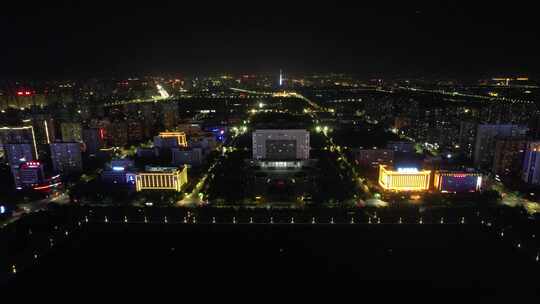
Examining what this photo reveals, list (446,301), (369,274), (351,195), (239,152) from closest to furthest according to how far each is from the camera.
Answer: (446,301), (369,274), (351,195), (239,152)

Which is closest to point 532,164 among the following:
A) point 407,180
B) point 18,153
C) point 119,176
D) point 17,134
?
point 407,180

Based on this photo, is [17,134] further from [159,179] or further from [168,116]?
[168,116]

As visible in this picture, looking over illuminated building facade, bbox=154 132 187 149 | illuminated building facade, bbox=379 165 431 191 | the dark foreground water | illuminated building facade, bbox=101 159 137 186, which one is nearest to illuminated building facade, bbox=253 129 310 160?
illuminated building facade, bbox=154 132 187 149

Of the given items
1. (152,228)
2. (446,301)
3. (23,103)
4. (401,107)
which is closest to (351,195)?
(446,301)

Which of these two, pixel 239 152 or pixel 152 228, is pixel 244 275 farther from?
pixel 239 152

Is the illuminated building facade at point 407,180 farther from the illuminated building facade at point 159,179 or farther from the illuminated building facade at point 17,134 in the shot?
the illuminated building facade at point 17,134

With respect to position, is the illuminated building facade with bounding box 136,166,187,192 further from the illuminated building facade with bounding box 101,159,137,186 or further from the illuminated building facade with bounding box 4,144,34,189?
the illuminated building facade with bounding box 4,144,34,189
